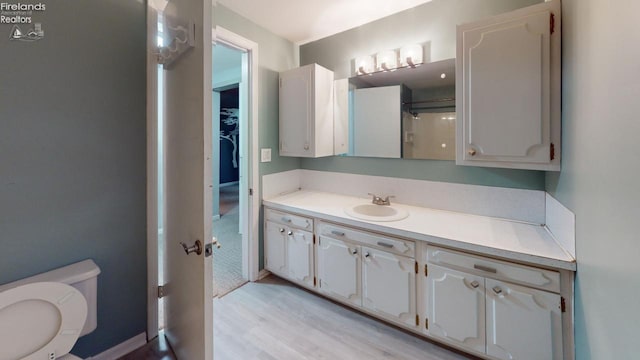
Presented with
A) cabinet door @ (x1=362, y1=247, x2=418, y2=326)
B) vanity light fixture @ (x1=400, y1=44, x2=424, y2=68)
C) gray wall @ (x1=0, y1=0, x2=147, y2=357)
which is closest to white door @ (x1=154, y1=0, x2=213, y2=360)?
gray wall @ (x1=0, y1=0, x2=147, y2=357)

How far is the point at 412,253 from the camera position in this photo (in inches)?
65.7

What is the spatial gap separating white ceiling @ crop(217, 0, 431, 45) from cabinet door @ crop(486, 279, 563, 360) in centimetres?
206

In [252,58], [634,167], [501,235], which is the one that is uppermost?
[252,58]

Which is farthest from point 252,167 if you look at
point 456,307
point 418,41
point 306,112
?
point 456,307

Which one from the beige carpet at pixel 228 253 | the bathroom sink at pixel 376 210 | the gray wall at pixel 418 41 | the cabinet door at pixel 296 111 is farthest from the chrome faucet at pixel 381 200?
the beige carpet at pixel 228 253

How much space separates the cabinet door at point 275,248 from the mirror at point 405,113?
971 millimetres

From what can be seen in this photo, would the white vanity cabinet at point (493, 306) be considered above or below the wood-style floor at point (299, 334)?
above

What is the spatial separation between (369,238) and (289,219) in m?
0.76

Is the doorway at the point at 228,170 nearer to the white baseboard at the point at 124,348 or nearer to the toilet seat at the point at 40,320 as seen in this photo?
the white baseboard at the point at 124,348

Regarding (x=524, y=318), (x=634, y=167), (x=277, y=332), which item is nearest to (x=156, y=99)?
(x=277, y=332)

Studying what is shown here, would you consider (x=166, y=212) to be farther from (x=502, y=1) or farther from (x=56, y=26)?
(x=502, y=1)

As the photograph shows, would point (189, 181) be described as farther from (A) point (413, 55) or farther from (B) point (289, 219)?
(A) point (413, 55)

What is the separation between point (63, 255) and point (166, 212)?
1.65 feet

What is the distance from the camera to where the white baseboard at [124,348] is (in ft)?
5.10
